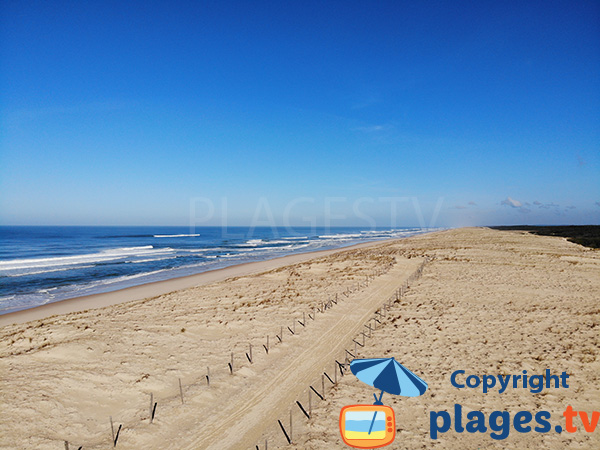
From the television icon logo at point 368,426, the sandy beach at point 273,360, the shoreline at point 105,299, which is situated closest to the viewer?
the television icon logo at point 368,426

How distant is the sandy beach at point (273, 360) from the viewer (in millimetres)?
6496

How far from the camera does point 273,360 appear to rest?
966 cm

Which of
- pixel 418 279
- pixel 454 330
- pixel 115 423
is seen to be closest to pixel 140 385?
pixel 115 423

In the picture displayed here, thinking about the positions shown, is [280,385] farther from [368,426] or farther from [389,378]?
[389,378]

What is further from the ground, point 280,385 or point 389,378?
point 389,378

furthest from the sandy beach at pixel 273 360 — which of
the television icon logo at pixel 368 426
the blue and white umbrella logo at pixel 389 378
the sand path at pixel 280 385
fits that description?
the blue and white umbrella logo at pixel 389 378

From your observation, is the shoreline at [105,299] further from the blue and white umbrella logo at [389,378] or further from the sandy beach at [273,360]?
the blue and white umbrella logo at [389,378]

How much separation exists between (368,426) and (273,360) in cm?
410

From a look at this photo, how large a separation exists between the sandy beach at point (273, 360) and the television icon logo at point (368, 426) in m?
0.20

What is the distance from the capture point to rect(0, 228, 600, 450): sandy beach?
21.3 feet

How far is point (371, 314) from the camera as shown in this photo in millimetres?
13672

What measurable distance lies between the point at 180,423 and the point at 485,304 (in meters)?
13.8

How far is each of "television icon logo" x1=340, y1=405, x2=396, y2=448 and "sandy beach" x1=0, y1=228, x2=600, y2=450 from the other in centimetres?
20

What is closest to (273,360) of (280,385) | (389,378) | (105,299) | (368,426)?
(280,385)
